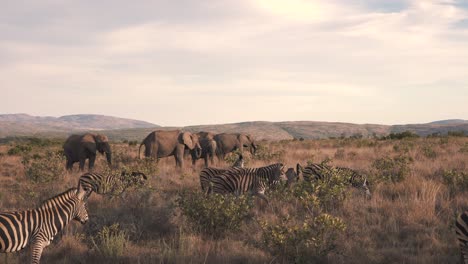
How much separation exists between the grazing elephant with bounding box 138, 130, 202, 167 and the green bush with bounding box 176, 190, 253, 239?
43.3 ft

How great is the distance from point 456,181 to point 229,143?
685 inches

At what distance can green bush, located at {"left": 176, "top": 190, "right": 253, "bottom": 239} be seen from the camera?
8078mm

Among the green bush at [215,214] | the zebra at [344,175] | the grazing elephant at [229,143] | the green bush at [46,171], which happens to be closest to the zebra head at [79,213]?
the green bush at [215,214]

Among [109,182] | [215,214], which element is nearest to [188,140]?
[109,182]

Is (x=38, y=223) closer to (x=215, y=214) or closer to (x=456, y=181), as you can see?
(x=215, y=214)

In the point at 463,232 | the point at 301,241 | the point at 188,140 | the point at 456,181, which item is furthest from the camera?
the point at 188,140

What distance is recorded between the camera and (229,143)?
90.8 ft

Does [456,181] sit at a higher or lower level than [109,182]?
higher

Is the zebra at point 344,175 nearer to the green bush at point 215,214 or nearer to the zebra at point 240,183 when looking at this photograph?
the zebra at point 240,183

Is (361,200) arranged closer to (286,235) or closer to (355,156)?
(286,235)

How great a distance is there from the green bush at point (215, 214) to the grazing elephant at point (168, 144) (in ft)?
43.3

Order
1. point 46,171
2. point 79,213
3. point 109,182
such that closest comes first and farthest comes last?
point 79,213 < point 109,182 < point 46,171

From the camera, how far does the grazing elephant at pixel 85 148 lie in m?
20.9

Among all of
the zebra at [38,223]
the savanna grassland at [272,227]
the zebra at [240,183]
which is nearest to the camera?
the zebra at [38,223]
